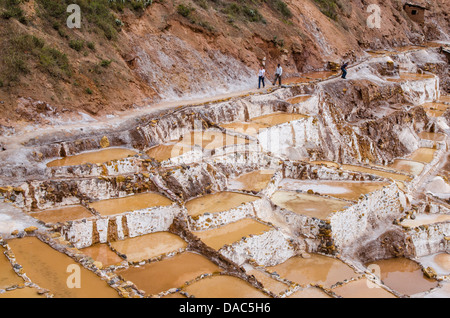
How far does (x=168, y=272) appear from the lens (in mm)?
10742

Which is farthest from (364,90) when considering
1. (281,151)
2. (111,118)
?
(111,118)

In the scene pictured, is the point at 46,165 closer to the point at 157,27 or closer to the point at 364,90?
the point at 157,27

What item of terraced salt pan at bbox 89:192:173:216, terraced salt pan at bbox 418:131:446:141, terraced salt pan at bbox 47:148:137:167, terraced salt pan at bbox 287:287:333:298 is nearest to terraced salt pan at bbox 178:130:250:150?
terraced salt pan at bbox 47:148:137:167

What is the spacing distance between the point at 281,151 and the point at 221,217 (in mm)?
6744

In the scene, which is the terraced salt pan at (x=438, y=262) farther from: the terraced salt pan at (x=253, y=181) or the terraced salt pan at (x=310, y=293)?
the terraced salt pan at (x=253, y=181)

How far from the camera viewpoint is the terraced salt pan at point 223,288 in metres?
9.69

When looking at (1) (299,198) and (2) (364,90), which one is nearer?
(1) (299,198)

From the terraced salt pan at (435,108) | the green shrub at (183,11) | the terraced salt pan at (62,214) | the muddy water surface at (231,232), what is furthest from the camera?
the terraced salt pan at (435,108)

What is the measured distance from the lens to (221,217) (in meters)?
13.1

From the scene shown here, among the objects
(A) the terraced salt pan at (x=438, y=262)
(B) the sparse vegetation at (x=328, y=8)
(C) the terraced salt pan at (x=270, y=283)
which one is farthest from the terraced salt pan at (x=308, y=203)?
(B) the sparse vegetation at (x=328, y=8)

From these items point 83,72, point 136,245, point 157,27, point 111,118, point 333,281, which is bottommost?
point 333,281

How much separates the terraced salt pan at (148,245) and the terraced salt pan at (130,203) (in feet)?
2.77

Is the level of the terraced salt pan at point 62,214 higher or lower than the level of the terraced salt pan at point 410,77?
lower
